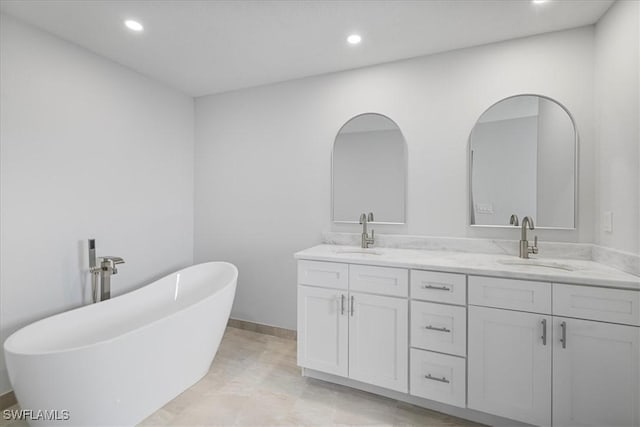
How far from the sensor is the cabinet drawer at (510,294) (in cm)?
159

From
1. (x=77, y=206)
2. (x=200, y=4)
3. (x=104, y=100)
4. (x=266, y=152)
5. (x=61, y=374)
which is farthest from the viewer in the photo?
(x=266, y=152)

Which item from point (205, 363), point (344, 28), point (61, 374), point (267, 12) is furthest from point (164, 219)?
point (344, 28)

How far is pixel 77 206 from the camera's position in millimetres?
2264

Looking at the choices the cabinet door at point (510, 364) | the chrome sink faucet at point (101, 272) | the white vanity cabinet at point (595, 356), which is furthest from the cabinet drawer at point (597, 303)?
the chrome sink faucet at point (101, 272)

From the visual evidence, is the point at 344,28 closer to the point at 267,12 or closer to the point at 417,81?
the point at 267,12

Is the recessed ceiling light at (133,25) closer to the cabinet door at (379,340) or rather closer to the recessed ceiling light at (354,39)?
the recessed ceiling light at (354,39)

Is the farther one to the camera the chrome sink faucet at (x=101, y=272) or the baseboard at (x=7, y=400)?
the chrome sink faucet at (x=101, y=272)

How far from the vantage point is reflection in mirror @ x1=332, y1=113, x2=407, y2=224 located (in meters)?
2.48

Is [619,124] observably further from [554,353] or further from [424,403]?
[424,403]

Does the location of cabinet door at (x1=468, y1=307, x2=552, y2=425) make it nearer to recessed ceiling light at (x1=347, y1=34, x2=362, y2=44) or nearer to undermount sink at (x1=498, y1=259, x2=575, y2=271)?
undermount sink at (x1=498, y1=259, x2=575, y2=271)

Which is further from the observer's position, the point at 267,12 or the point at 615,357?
the point at 267,12

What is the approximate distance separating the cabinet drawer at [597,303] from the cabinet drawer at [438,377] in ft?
2.03

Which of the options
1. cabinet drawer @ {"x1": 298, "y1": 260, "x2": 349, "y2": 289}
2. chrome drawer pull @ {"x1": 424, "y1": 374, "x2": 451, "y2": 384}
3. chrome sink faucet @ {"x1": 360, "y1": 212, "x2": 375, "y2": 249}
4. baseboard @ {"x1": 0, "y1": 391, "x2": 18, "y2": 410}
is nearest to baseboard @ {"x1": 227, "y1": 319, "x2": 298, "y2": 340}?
cabinet drawer @ {"x1": 298, "y1": 260, "x2": 349, "y2": 289}

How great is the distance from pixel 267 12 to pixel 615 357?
2.65 metres
